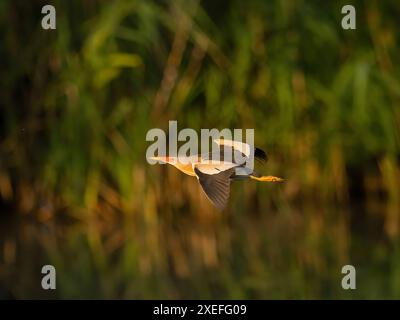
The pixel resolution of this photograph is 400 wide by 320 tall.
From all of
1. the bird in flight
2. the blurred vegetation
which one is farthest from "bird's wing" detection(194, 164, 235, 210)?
the blurred vegetation

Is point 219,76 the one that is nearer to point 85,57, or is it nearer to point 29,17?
point 85,57

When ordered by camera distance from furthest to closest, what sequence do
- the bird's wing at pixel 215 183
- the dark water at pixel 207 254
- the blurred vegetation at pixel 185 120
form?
the blurred vegetation at pixel 185 120 → the dark water at pixel 207 254 → the bird's wing at pixel 215 183

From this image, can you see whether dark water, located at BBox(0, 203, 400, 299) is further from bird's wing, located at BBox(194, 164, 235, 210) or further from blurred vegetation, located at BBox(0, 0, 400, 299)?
bird's wing, located at BBox(194, 164, 235, 210)

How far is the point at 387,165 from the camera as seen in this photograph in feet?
15.4

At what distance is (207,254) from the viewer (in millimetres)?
4340

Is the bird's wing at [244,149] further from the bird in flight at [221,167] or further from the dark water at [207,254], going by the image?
the dark water at [207,254]

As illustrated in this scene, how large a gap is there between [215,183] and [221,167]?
0.12 ft

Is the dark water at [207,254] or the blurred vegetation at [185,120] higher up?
the blurred vegetation at [185,120]

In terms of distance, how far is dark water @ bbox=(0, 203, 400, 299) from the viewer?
3.81 metres

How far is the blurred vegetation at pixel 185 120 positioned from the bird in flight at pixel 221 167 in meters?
1.98

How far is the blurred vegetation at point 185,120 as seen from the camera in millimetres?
4449

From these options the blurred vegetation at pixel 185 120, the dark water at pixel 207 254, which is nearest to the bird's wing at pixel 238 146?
the dark water at pixel 207 254

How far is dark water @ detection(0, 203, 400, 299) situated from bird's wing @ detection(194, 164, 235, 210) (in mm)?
1451

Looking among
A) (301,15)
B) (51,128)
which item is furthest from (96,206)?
(301,15)
